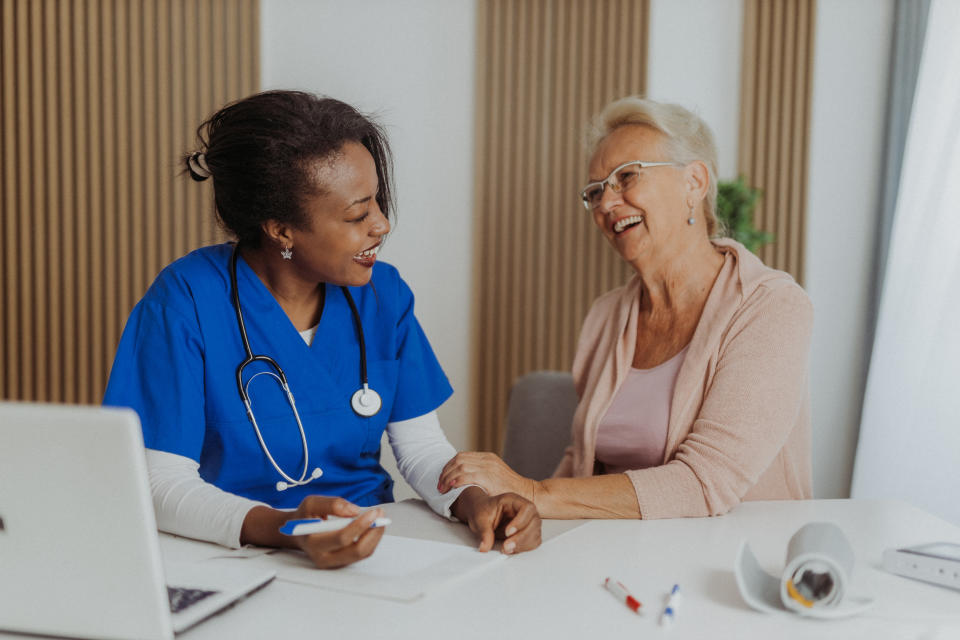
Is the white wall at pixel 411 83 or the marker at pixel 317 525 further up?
the white wall at pixel 411 83

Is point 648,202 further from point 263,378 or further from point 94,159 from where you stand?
point 94,159

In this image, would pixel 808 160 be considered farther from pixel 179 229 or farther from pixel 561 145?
pixel 179 229

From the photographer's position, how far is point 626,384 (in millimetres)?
2135

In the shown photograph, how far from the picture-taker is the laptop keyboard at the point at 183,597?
1.05m

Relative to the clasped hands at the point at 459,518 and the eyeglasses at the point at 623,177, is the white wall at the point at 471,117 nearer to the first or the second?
the eyeglasses at the point at 623,177

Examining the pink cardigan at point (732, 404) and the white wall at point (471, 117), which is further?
the white wall at point (471, 117)

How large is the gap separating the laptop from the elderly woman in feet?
2.64

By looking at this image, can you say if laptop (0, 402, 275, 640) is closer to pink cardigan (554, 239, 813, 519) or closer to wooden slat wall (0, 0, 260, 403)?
pink cardigan (554, 239, 813, 519)

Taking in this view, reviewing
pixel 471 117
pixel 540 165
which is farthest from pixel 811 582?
pixel 471 117

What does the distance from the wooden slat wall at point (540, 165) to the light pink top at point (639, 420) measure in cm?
223

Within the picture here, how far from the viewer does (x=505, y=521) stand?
145 cm

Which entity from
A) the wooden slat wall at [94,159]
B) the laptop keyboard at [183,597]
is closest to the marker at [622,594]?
the laptop keyboard at [183,597]

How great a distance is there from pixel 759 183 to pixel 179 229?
2886mm

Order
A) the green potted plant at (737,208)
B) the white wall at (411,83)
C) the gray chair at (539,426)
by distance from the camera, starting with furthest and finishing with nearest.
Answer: the white wall at (411,83)
the green potted plant at (737,208)
the gray chair at (539,426)
